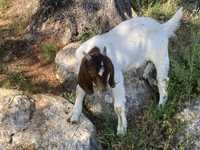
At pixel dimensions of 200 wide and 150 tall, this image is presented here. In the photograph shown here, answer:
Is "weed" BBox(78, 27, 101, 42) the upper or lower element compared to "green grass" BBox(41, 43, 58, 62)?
upper

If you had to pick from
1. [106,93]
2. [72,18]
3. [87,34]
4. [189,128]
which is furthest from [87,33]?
[189,128]

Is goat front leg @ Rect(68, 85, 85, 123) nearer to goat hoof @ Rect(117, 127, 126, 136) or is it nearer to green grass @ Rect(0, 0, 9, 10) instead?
goat hoof @ Rect(117, 127, 126, 136)

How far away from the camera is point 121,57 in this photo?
6.20 metres

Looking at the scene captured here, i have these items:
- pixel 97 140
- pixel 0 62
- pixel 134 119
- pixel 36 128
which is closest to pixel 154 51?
pixel 134 119

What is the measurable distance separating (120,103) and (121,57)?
0.53 m

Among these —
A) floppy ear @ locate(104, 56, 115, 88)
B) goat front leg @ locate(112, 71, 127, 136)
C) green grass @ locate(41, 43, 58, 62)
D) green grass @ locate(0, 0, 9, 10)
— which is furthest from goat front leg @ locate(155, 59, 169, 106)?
green grass @ locate(0, 0, 9, 10)

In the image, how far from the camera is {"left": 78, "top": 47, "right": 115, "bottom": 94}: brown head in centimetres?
Answer: 559

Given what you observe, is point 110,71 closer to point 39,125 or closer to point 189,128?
point 39,125

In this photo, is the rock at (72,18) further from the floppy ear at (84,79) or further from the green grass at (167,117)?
the floppy ear at (84,79)

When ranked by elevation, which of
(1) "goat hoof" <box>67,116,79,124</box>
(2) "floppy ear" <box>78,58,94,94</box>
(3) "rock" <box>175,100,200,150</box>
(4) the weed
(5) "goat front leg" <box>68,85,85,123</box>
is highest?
(2) "floppy ear" <box>78,58,94,94</box>

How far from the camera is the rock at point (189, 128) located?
6227mm

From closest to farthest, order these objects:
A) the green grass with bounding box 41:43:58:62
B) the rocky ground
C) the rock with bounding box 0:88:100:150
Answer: the rock with bounding box 0:88:100:150 < the rocky ground < the green grass with bounding box 41:43:58:62

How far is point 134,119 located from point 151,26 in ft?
3.84

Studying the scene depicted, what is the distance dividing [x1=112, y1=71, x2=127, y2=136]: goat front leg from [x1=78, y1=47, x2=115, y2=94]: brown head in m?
0.30
